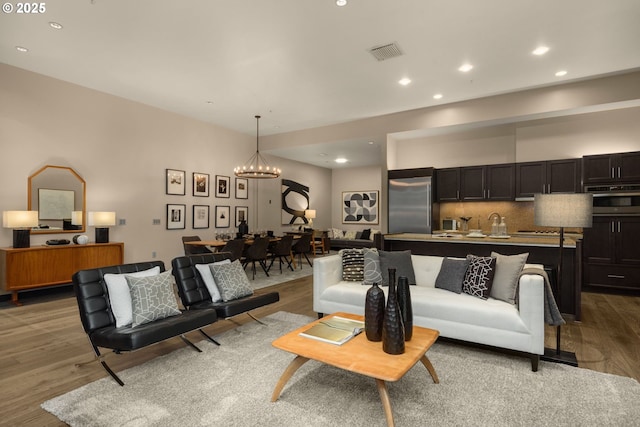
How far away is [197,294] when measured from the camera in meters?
3.41

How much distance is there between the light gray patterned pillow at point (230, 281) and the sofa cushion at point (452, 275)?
210 cm

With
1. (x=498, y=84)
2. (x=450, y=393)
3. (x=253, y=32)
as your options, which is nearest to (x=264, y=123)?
(x=253, y=32)

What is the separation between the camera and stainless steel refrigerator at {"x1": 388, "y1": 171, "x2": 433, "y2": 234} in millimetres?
6504

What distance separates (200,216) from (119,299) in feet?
16.5

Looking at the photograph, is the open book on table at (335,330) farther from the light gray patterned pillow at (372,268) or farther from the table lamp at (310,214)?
the table lamp at (310,214)

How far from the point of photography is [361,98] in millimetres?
6000

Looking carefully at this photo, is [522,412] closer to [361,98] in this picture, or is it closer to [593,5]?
[593,5]

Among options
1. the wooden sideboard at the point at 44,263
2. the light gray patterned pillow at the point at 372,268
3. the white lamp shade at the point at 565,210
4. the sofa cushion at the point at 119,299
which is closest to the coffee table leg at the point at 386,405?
the light gray patterned pillow at the point at 372,268

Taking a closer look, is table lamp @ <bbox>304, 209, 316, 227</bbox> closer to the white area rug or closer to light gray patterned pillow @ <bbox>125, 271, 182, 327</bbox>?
light gray patterned pillow @ <bbox>125, 271, 182, 327</bbox>

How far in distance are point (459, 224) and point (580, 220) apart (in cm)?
398

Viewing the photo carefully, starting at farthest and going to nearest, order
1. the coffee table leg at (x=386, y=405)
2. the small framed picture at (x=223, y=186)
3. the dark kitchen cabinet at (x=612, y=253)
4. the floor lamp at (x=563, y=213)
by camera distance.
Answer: the small framed picture at (x=223, y=186)
the dark kitchen cabinet at (x=612, y=253)
the floor lamp at (x=563, y=213)
the coffee table leg at (x=386, y=405)

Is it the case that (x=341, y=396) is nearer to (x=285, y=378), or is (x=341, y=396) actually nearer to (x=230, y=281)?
(x=285, y=378)

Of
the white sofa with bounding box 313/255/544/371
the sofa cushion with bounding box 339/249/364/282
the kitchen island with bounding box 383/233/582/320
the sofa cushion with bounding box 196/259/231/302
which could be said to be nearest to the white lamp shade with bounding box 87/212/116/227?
the sofa cushion with bounding box 196/259/231/302

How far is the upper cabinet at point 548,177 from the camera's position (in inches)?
217
